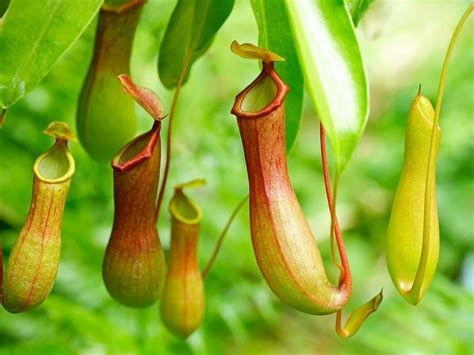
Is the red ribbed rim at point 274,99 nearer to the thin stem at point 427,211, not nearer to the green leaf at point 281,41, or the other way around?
the green leaf at point 281,41

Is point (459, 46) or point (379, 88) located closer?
point (459, 46)

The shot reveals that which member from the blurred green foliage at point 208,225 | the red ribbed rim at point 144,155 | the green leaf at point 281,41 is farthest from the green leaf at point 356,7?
the blurred green foliage at point 208,225

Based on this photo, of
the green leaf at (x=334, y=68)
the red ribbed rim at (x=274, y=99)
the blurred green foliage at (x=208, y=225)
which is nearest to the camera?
the green leaf at (x=334, y=68)

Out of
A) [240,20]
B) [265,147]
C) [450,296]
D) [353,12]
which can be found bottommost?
[450,296]

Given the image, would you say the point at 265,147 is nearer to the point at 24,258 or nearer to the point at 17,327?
the point at 24,258

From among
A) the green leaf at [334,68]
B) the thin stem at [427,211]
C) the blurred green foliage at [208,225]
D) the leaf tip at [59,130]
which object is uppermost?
the green leaf at [334,68]

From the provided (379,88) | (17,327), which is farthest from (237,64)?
(379,88)

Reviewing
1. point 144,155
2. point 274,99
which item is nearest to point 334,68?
point 274,99
